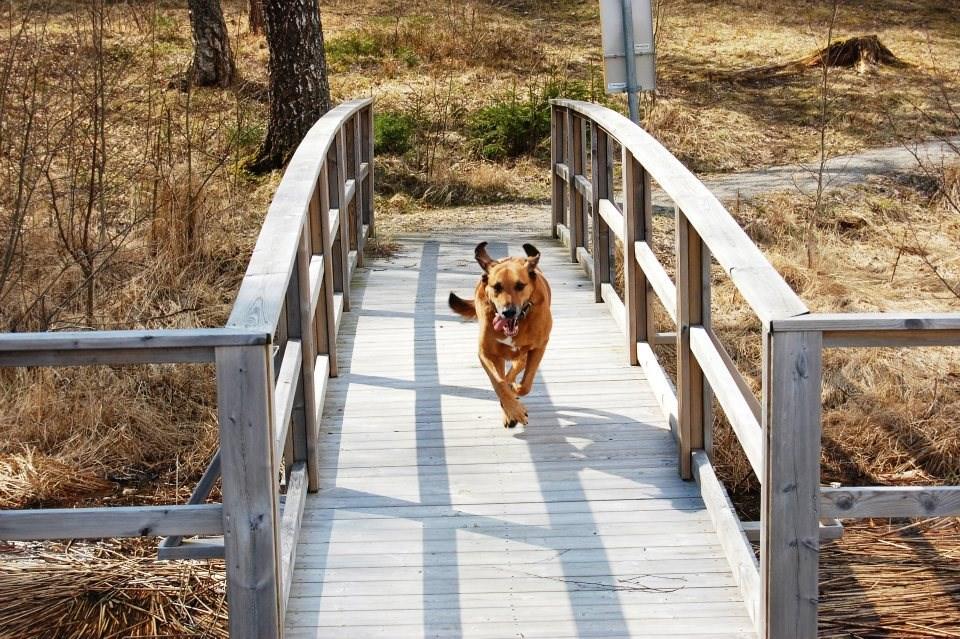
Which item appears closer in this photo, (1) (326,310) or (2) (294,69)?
(1) (326,310)

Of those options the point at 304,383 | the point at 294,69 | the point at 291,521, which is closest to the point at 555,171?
the point at 294,69

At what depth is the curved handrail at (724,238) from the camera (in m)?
3.30

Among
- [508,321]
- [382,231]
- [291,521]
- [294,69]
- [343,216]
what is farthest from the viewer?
[294,69]

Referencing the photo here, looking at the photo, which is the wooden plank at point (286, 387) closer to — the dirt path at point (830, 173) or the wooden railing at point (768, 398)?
the wooden railing at point (768, 398)

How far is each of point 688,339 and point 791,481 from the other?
67.4 inches

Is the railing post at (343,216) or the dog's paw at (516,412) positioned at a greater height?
the railing post at (343,216)

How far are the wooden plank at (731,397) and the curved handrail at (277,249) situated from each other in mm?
1497

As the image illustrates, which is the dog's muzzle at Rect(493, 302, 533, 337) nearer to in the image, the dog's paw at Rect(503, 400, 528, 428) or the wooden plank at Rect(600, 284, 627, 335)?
the dog's paw at Rect(503, 400, 528, 428)

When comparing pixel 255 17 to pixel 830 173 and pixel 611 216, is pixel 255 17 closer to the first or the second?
pixel 830 173

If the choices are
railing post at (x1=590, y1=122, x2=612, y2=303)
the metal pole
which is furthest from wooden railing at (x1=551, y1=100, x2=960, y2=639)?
the metal pole

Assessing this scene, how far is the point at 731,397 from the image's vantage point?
404cm

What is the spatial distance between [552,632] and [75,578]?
1993 mm

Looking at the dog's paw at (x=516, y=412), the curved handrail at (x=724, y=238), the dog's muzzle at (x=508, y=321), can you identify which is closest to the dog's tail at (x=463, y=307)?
the dog's muzzle at (x=508, y=321)

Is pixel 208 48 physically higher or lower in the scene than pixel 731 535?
higher
